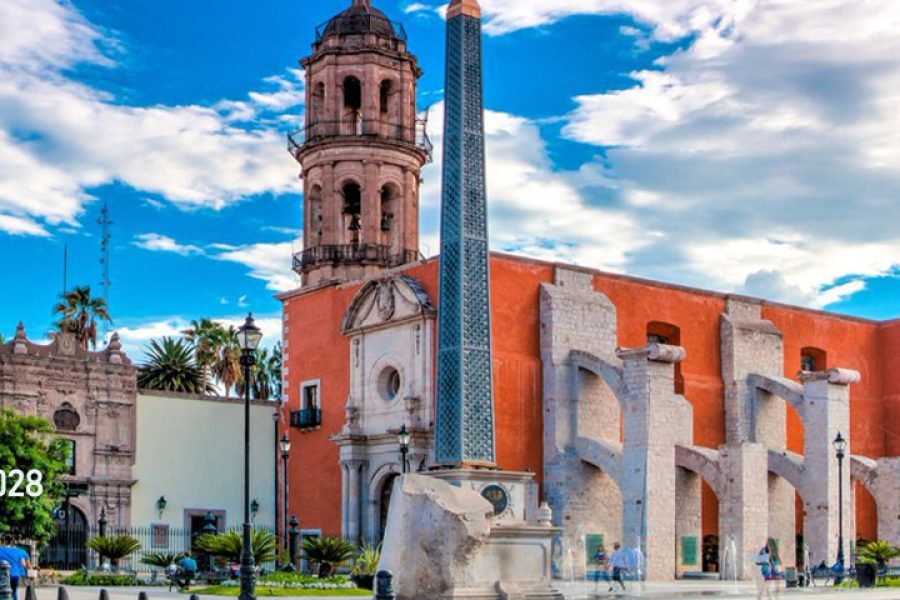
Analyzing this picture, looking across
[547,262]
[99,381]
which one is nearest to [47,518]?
[99,381]

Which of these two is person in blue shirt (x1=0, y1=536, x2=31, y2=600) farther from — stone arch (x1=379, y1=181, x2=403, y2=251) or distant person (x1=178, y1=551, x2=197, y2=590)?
stone arch (x1=379, y1=181, x2=403, y2=251)

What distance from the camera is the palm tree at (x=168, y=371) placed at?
5678cm

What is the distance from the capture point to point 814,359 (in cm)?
4484

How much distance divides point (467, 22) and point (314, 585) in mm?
11280

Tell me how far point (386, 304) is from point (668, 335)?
8577 millimetres

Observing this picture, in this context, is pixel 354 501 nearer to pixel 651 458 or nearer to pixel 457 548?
pixel 651 458

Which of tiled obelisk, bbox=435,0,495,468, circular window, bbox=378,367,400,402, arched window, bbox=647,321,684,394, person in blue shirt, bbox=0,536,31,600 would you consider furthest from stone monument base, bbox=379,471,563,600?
arched window, bbox=647,321,684,394

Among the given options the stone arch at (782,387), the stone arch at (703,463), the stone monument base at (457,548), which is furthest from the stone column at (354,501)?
the stone monument base at (457,548)

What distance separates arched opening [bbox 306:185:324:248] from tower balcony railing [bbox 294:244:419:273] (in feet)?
1.68

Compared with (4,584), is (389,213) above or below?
above

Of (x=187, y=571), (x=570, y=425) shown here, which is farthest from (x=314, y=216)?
(x=187, y=571)

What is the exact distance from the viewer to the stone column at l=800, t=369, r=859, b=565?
124 ft

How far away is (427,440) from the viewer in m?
36.7

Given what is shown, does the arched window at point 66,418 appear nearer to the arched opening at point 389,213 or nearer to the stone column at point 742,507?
the arched opening at point 389,213
